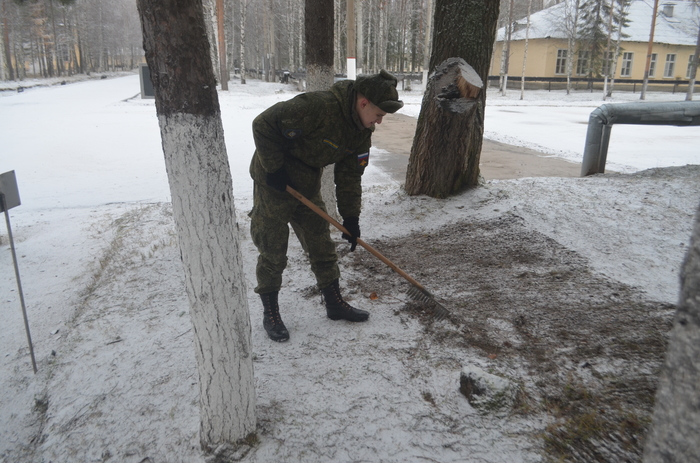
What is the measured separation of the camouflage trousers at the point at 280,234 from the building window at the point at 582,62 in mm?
34389

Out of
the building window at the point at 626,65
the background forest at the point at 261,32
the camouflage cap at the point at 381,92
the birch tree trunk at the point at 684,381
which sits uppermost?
the background forest at the point at 261,32

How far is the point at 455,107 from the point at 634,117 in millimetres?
2996

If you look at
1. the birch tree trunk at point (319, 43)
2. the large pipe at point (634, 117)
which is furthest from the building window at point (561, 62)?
the birch tree trunk at point (319, 43)

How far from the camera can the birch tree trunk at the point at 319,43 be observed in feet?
14.3

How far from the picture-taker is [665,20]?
34.1m

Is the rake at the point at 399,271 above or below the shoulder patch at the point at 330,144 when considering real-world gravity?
below

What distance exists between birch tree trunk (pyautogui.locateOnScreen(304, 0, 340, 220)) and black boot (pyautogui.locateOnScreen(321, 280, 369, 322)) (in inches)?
73.4

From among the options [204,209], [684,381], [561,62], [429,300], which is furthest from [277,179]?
[561,62]

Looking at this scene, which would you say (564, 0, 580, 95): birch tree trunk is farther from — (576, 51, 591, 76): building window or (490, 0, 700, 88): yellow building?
(576, 51, 591, 76): building window

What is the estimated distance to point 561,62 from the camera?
3225cm

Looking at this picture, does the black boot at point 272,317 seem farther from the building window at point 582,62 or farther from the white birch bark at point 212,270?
the building window at point 582,62

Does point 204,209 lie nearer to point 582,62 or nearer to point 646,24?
point 582,62

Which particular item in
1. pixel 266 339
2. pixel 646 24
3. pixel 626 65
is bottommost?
pixel 266 339

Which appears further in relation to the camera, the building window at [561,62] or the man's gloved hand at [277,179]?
the building window at [561,62]
